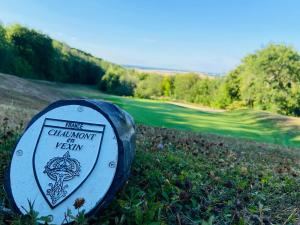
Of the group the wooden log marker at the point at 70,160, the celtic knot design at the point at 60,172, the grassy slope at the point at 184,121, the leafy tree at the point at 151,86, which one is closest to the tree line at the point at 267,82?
the leafy tree at the point at 151,86

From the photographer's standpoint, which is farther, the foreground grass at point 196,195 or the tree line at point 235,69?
the tree line at point 235,69

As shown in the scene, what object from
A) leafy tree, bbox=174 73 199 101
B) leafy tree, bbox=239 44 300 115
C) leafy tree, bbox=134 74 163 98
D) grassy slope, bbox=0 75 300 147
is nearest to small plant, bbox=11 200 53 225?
grassy slope, bbox=0 75 300 147

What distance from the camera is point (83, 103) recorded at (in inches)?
97.7

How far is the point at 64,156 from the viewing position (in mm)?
2250

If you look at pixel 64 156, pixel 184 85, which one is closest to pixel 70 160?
pixel 64 156

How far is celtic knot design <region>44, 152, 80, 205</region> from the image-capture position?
208 centimetres

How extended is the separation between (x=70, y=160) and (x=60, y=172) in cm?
10

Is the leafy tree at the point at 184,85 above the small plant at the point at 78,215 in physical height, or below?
above

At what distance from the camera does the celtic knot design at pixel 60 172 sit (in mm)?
2080

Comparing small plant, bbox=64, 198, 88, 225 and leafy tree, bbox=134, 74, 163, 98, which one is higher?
leafy tree, bbox=134, 74, 163, 98

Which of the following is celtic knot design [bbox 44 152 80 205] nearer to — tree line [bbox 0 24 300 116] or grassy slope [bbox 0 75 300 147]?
grassy slope [bbox 0 75 300 147]

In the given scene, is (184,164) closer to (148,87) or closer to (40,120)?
(40,120)

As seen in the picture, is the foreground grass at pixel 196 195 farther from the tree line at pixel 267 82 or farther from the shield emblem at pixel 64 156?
the tree line at pixel 267 82

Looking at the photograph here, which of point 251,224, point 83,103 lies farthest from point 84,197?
point 251,224
